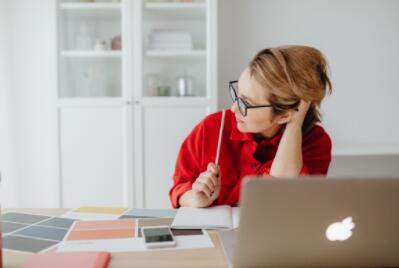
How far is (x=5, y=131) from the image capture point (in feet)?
9.80

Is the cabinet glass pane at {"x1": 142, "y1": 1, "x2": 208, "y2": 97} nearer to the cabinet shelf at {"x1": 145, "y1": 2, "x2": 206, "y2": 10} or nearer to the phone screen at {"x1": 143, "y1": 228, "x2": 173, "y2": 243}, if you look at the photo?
the cabinet shelf at {"x1": 145, "y1": 2, "x2": 206, "y2": 10}

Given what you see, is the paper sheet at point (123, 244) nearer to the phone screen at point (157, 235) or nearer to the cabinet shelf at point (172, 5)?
the phone screen at point (157, 235)

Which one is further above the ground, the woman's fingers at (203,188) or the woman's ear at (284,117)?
the woman's ear at (284,117)

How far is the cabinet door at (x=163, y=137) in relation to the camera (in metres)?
2.75

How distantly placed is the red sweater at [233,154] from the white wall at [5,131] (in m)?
1.90

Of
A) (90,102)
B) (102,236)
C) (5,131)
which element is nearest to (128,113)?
(90,102)

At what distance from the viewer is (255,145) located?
152 cm

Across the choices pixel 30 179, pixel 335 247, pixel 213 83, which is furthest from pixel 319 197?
pixel 30 179

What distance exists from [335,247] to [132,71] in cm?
213

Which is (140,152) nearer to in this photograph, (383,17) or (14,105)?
(14,105)

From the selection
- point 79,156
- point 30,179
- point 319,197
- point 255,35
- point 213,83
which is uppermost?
point 255,35

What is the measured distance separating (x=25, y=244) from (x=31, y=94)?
2.25m

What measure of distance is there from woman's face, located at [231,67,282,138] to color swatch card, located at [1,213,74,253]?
0.62m

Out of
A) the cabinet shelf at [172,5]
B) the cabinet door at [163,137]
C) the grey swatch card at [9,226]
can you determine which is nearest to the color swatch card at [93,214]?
the grey swatch card at [9,226]
